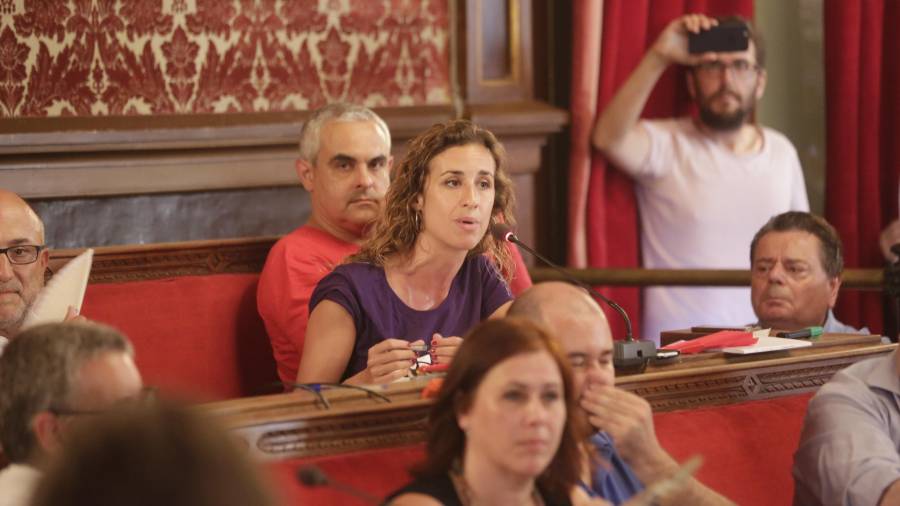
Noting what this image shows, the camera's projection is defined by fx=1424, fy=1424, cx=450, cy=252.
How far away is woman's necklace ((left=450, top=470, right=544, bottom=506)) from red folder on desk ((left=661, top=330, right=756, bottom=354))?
866 mm

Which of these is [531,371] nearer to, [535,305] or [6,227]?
[535,305]

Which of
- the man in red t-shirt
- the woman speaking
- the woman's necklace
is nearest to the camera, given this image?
the woman's necklace

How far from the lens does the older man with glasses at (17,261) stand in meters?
2.91

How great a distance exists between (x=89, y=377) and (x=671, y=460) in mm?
923

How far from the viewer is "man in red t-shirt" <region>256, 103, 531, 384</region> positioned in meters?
3.31

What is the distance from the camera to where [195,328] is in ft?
10.7

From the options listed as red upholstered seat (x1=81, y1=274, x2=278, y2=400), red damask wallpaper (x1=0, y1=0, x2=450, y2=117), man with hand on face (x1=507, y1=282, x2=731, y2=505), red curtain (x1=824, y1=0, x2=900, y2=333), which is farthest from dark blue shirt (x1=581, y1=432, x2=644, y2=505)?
red curtain (x1=824, y1=0, x2=900, y2=333)

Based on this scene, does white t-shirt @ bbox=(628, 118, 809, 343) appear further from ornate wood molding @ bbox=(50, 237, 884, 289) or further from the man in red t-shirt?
ornate wood molding @ bbox=(50, 237, 884, 289)

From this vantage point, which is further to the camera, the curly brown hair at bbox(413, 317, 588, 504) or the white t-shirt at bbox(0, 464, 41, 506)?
the curly brown hair at bbox(413, 317, 588, 504)

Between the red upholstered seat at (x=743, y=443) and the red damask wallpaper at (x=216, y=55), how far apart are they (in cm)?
187

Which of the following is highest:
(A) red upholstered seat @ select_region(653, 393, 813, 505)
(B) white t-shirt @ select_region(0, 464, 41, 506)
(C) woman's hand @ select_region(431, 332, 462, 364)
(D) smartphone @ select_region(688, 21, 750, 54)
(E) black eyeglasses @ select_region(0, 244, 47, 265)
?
(D) smartphone @ select_region(688, 21, 750, 54)

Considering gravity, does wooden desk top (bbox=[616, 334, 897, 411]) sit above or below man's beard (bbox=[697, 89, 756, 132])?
below

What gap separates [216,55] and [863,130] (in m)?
2.24

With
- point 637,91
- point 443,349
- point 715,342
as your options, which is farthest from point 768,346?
point 637,91
